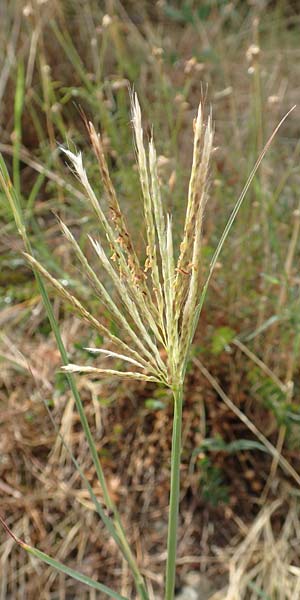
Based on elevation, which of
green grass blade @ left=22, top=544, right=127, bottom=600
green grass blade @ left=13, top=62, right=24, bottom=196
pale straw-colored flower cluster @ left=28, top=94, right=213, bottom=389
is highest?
pale straw-colored flower cluster @ left=28, top=94, right=213, bottom=389

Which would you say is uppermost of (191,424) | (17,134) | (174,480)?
(174,480)

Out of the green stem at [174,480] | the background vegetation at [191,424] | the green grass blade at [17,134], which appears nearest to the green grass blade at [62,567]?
the green stem at [174,480]

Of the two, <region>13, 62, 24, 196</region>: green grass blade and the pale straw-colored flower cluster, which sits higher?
the pale straw-colored flower cluster

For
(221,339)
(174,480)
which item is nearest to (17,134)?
(221,339)

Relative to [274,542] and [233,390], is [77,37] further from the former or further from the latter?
[274,542]

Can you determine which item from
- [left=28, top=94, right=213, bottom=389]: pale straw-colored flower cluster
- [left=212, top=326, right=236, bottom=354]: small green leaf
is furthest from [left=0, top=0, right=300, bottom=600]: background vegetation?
[left=28, top=94, right=213, bottom=389]: pale straw-colored flower cluster

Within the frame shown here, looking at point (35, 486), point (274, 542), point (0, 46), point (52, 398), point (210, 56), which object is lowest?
point (274, 542)

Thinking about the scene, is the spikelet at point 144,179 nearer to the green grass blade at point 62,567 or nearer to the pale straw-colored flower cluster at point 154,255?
the pale straw-colored flower cluster at point 154,255

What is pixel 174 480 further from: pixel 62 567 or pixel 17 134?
pixel 17 134

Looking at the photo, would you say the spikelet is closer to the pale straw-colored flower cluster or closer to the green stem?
the pale straw-colored flower cluster

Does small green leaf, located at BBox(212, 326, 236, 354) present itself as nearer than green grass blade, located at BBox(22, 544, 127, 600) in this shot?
No

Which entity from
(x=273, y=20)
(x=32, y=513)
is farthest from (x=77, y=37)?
(x=32, y=513)
